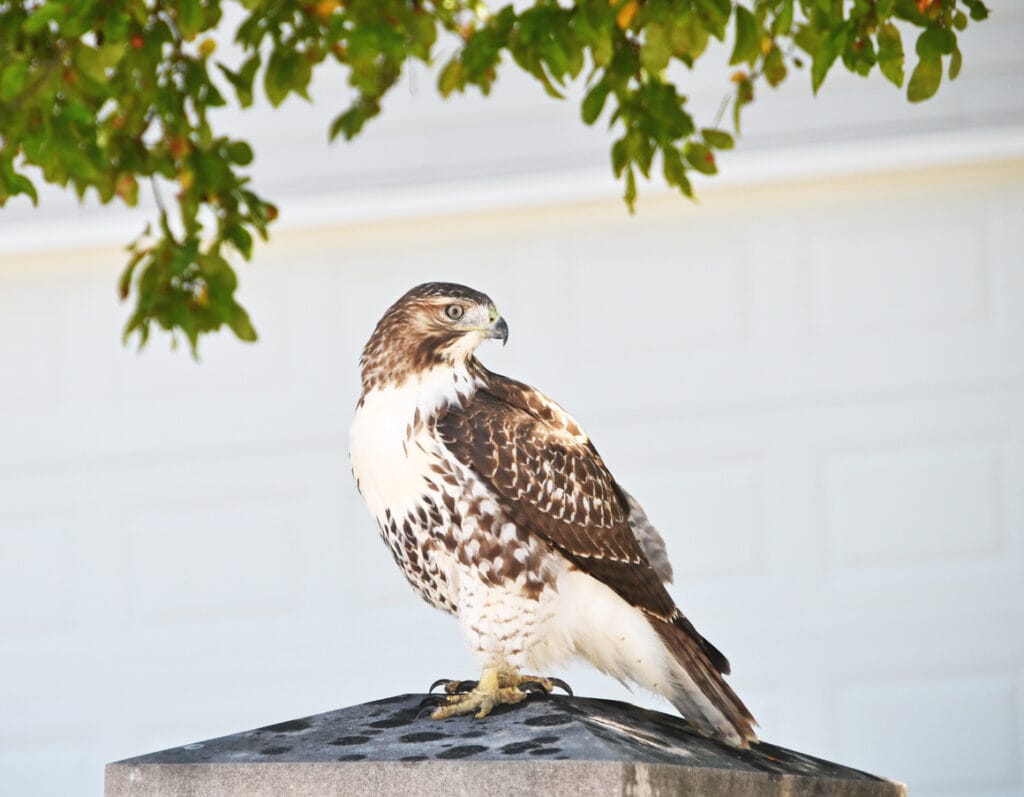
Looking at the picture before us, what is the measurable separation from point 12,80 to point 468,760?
5.98 ft

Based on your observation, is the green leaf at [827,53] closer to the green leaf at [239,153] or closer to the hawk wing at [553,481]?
the hawk wing at [553,481]

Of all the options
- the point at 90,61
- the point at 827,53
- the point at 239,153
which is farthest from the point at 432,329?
the point at 239,153

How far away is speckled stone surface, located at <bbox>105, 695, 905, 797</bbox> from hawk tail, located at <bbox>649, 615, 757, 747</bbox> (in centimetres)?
7

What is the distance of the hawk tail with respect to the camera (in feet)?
11.7

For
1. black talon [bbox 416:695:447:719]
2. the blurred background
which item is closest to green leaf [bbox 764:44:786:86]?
the blurred background

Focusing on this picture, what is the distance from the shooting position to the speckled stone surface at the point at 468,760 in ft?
9.73

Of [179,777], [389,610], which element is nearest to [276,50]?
[179,777]

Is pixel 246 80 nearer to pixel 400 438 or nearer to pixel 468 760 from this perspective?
pixel 400 438

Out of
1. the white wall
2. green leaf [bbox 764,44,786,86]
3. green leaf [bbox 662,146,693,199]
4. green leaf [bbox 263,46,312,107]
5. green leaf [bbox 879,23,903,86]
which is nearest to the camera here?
green leaf [bbox 879,23,903,86]

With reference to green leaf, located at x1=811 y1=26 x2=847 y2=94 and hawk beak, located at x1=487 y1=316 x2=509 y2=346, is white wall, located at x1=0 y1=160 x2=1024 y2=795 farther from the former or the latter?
hawk beak, located at x1=487 y1=316 x2=509 y2=346

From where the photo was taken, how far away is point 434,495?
3453mm

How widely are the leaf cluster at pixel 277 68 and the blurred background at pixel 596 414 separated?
4.87 feet

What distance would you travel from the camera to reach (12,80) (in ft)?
12.8

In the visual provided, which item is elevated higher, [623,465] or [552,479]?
[623,465]
